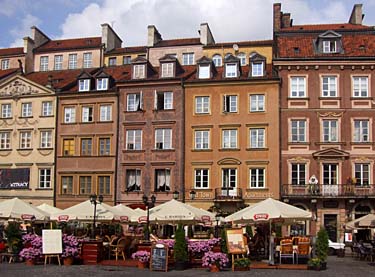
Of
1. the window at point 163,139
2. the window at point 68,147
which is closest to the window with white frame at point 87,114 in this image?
the window at point 68,147

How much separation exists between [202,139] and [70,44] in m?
19.0

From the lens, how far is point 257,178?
126 ft

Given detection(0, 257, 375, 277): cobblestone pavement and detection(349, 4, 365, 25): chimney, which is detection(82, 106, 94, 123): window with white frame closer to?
detection(349, 4, 365, 25): chimney

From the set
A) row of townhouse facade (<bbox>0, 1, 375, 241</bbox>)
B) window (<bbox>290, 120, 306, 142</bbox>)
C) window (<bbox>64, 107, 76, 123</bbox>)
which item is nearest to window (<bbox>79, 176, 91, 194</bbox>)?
row of townhouse facade (<bbox>0, 1, 375, 241</bbox>)

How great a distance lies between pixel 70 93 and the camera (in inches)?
1688

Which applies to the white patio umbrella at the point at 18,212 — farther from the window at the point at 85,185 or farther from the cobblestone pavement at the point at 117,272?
the window at the point at 85,185

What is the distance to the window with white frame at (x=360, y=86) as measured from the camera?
3875 centimetres

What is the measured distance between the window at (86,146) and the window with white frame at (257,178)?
11575 mm

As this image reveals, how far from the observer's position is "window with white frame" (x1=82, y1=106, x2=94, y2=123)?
42.4 metres

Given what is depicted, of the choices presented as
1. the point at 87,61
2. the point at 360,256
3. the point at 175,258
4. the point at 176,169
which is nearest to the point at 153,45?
the point at 87,61

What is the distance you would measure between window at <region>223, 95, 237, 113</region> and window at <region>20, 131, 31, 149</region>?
14531mm

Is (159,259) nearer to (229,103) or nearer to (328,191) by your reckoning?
(328,191)

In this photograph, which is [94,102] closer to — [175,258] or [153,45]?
[153,45]

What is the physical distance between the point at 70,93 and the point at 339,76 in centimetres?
1878
